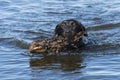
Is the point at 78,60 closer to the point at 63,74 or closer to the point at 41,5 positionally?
the point at 63,74

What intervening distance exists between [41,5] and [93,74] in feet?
25.8

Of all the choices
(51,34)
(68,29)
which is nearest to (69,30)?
(68,29)

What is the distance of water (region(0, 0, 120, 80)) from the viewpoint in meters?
7.48

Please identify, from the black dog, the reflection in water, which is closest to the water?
the reflection in water

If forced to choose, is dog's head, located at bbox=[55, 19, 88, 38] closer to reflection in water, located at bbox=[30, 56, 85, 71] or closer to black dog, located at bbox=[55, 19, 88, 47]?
black dog, located at bbox=[55, 19, 88, 47]

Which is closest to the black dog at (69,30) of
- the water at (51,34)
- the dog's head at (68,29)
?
the dog's head at (68,29)

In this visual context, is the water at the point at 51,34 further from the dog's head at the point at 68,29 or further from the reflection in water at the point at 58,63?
the dog's head at the point at 68,29

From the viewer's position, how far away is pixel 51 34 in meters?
11.2

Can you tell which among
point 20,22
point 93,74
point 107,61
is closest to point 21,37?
point 20,22

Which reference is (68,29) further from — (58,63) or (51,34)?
(51,34)

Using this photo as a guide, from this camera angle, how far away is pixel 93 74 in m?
7.23

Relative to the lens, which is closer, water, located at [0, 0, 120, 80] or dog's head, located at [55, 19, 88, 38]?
water, located at [0, 0, 120, 80]

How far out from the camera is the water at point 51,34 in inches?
294

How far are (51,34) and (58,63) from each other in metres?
2.95
